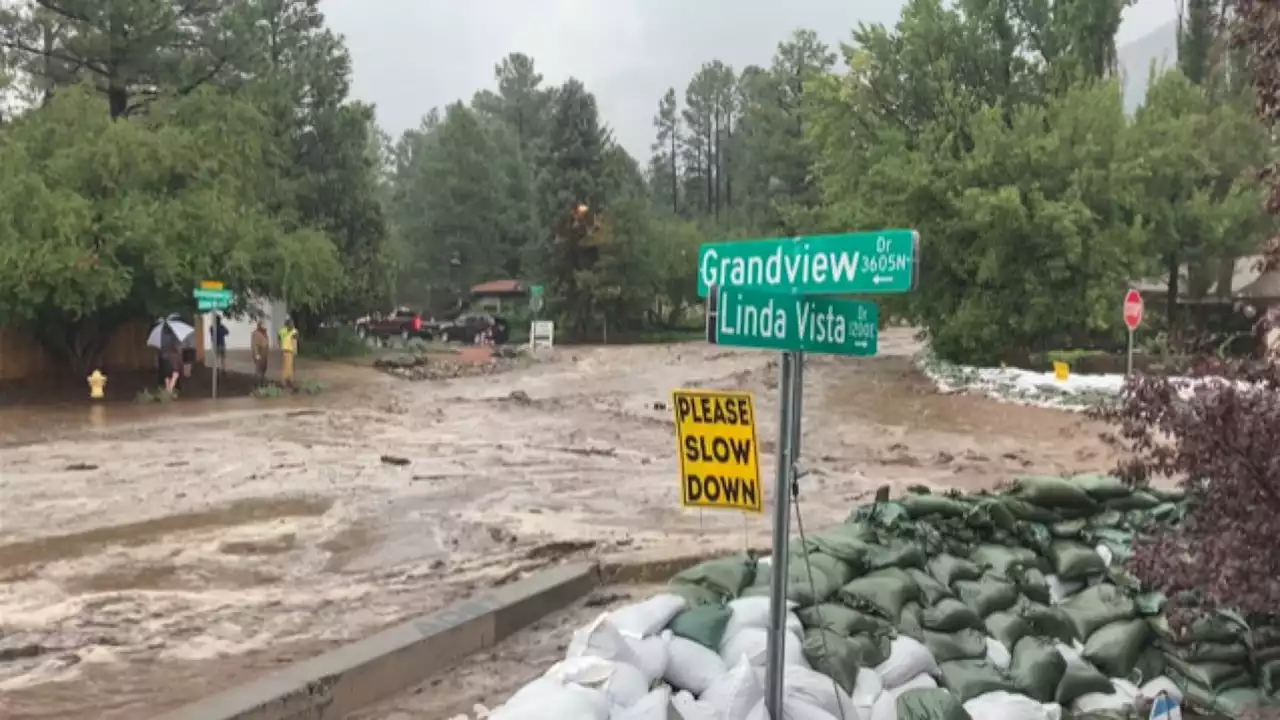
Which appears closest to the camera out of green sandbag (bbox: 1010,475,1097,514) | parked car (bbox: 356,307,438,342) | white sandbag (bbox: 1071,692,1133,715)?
white sandbag (bbox: 1071,692,1133,715)

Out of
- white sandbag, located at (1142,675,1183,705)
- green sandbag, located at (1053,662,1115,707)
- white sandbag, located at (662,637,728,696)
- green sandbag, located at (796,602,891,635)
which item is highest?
green sandbag, located at (796,602,891,635)

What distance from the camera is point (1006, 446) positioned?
49.3 feet

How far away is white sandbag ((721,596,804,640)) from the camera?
14.9ft

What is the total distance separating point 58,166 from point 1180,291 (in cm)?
3330

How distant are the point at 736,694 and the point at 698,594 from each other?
965 millimetres

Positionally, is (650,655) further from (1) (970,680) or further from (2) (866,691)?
(1) (970,680)

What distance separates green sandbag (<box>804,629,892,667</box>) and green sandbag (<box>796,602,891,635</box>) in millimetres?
49

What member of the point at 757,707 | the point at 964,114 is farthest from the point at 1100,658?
the point at 964,114

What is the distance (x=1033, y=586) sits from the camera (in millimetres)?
5301

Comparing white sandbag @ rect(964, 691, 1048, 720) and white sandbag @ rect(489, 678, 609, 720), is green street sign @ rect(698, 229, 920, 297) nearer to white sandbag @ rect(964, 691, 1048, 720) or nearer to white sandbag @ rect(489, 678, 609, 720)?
white sandbag @ rect(489, 678, 609, 720)

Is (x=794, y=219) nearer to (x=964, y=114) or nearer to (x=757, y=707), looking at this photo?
(x=964, y=114)

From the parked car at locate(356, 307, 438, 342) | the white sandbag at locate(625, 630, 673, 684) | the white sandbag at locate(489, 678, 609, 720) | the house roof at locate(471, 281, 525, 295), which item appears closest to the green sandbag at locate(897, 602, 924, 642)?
the white sandbag at locate(625, 630, 673, 684)

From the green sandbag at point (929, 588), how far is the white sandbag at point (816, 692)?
1.01 m

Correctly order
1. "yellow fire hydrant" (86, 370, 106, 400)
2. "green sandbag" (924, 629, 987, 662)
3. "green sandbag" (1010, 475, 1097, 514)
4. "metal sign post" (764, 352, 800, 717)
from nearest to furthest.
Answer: "metal sign post" (764, 352, 800, 717), "green sandbag" (924, 629, 987, 662), "green sandbag" (1010, 475, 1097, 514), "yellow fire hydrant" (86, 370, 106, 400)
